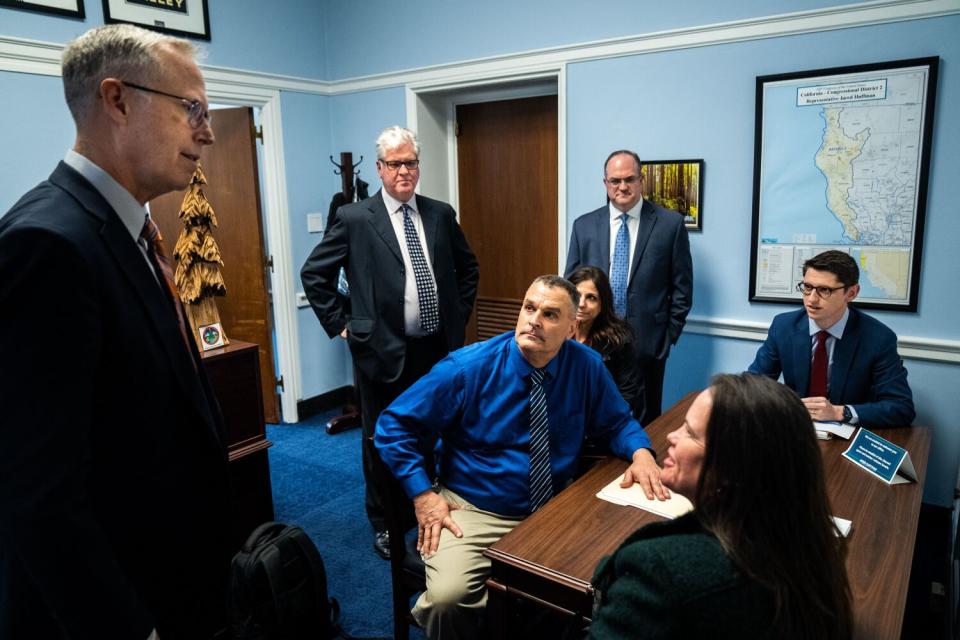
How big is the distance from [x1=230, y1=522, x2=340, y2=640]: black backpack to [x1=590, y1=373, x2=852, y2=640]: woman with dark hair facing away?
1.14 m

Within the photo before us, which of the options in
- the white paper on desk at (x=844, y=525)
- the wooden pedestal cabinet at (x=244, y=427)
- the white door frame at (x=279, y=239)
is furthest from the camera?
the white door frame at (x=279, y=239)

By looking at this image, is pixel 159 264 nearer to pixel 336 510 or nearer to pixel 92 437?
pixel 92 437

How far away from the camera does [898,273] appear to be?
9.53 feet

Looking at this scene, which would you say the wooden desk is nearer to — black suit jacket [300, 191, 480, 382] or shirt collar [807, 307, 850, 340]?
shirt collar [807, 307, 850, 340]

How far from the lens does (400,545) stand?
187 centimetres

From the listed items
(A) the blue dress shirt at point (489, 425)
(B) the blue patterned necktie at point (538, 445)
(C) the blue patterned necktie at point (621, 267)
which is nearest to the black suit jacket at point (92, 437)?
(A) the blue dress shirt at point (489, 425)

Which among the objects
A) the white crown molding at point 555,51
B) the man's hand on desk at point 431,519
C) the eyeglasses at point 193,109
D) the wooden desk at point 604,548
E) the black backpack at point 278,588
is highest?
the white crown molding at point 555,51

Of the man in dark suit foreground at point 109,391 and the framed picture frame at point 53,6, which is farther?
the framed picture frame at point 53,6

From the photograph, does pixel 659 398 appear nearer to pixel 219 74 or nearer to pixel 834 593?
pixel 834 593

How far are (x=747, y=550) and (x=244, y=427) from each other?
2297 millimetres

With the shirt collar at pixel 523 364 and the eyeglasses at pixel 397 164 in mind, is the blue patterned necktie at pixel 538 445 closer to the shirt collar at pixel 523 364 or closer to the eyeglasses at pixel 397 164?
the shirt collar at pixel 523 364

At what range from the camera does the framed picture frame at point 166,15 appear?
11.0 feet

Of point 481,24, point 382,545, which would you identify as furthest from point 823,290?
point 481,24

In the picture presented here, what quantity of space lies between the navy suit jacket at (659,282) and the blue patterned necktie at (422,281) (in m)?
0.99
